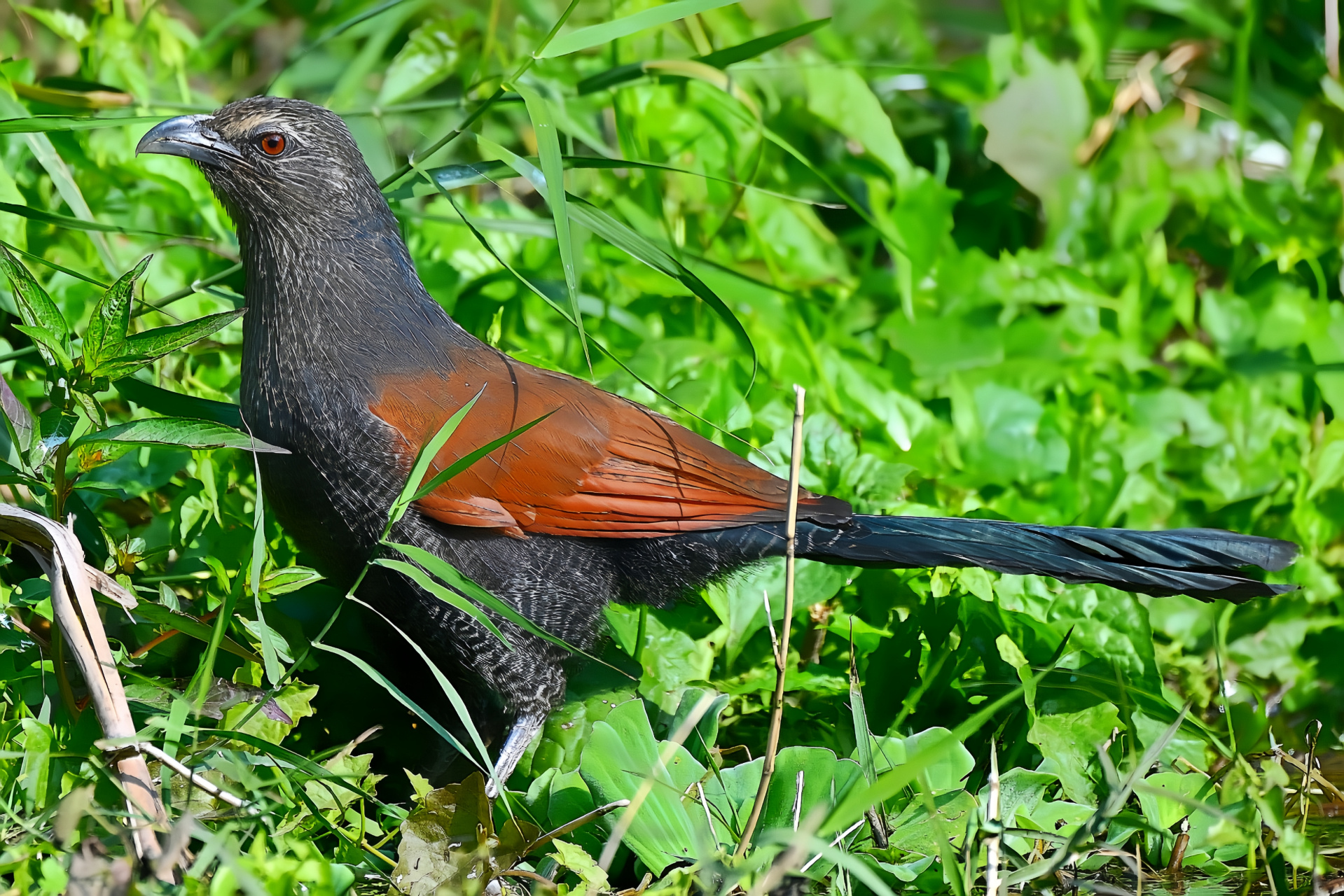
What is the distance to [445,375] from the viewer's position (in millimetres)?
2680

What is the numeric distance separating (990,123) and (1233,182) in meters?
1.08

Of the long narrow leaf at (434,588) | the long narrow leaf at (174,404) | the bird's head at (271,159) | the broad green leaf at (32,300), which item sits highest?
the bird's head at (271,159)

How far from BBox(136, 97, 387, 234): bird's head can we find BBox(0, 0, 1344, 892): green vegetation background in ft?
0.92

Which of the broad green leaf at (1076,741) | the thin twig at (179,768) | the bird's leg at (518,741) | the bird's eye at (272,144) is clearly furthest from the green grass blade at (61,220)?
the broad green leaf at (1076,741)

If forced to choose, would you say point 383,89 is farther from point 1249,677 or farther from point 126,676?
point 1249,677

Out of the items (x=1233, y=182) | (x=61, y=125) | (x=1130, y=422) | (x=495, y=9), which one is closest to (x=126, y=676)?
(x=61, y=125)

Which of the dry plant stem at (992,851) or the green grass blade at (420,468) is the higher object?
the green grass blade at (420,468)

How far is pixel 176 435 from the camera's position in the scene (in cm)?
211

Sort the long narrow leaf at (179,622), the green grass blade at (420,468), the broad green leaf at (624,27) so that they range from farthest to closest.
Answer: the broad green leaf at (624,27)
the long narrow leaf at (179,622)
the green grass blade at (420,468)

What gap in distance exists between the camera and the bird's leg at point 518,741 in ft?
9.07

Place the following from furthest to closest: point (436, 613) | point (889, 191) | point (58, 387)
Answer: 1. point (889, 191)
2. point (436, 613)
3. point (58, 387)

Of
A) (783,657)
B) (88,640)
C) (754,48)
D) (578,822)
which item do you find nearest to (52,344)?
(88,640)

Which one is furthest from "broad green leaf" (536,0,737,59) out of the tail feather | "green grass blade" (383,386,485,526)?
the tail feather

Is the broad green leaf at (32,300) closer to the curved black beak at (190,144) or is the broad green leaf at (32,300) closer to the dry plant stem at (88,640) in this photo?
the dry plant stem at (88,640)
